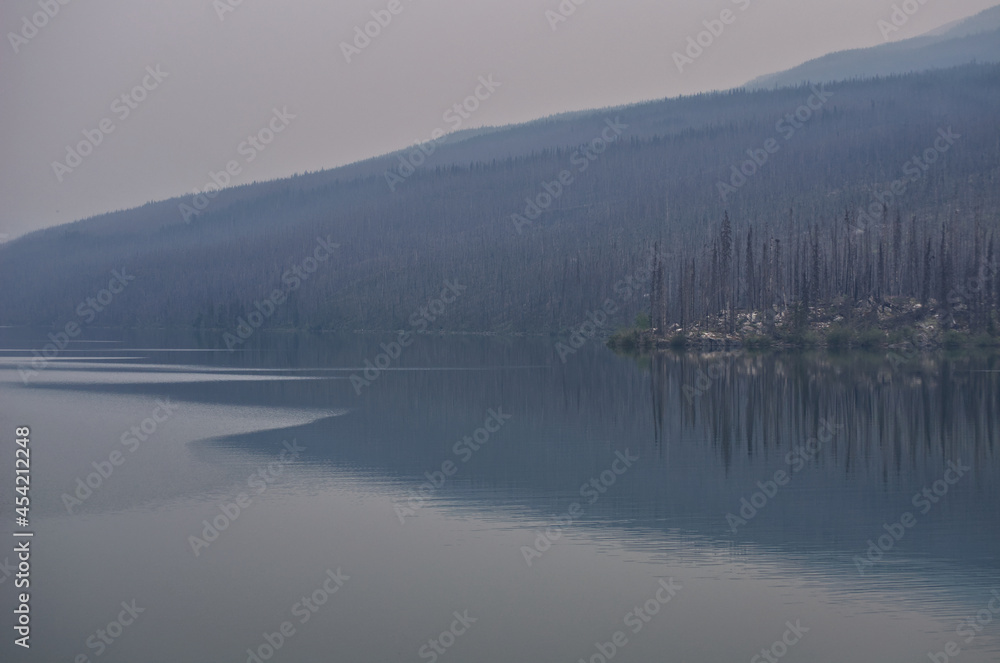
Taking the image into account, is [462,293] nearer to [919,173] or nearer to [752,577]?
[919,173]

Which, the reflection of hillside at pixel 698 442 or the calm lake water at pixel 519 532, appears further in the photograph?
the reflection of hillside at pixel 698 442

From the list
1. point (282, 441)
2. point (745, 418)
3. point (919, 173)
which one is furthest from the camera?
point (919, 173)

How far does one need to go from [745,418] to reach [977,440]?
28.1 ft

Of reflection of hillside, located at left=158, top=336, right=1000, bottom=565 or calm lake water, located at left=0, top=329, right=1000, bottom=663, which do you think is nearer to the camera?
calm lake water, located at left=0, top=329, right=1000, bottom=663

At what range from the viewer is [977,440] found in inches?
1282

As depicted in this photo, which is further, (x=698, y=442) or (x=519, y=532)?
(x=698, y=442)

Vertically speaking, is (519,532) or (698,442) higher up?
(519,532)

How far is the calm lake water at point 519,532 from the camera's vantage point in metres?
15.6

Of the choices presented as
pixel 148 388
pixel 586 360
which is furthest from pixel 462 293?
pixel 148 388

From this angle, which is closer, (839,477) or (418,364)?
(839,477)

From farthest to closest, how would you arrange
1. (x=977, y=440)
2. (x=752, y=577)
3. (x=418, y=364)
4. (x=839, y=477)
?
(x=418, y=364) < (x=977, y=440) < (x=839, y=477) < (x=752, y=577)

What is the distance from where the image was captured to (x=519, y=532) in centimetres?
2183

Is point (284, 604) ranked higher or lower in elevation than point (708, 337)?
higher

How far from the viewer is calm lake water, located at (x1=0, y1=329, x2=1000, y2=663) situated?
15.6m
